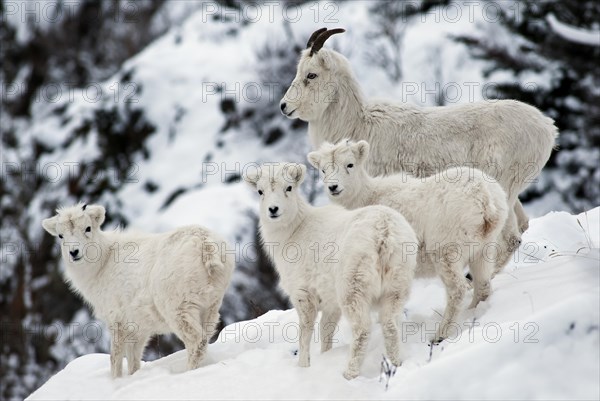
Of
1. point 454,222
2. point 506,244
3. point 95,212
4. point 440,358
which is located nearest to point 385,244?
point 454,222

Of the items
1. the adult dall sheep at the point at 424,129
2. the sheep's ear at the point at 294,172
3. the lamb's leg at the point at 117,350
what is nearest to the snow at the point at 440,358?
the lamb's leg at the point at 117,350

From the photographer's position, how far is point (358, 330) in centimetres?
709

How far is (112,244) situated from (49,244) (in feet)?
97.0

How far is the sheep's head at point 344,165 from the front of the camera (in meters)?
8.71

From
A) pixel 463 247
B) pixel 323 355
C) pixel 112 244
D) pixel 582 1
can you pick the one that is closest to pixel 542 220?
pixel 463 247

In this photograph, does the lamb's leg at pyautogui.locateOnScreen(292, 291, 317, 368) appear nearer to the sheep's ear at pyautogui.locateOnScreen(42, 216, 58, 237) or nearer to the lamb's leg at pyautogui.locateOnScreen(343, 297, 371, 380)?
the lamb's leg at pyautogui.locateOnScreen(343, 297, 371, 380)

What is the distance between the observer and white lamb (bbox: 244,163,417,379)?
7.13 meters

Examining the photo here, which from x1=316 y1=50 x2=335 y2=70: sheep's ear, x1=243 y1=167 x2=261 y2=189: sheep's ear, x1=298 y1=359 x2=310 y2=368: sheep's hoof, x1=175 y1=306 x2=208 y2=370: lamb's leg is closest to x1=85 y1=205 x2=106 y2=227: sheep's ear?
x1=175 y1=306 x2=208 y2=370: lamb's leg

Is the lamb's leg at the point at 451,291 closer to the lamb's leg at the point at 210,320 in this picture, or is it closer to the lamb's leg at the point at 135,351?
the lamb's leg at the point at 210,320

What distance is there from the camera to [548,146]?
9.63m

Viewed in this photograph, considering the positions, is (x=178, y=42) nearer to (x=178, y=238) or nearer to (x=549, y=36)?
(x=549, y=36)

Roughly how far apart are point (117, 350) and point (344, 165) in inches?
119

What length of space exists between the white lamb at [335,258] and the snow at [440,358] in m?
0.33

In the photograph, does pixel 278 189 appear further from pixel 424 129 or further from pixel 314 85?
pixel 314 85
